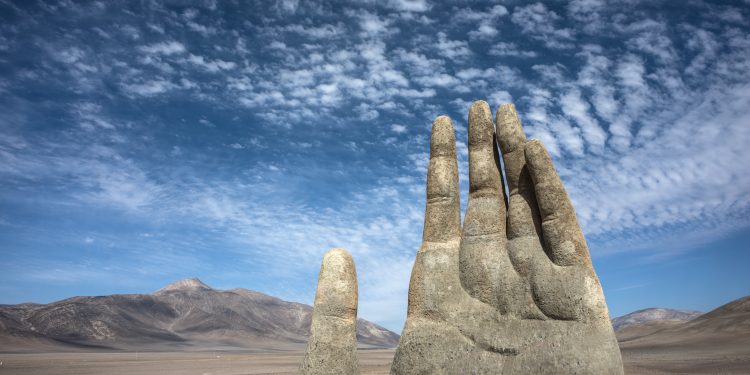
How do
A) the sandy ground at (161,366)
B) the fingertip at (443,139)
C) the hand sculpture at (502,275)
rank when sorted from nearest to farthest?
the hand sculpture at (502,275), the fingertip at (443,139), the sandy ground at (161,366)

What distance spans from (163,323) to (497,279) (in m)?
143

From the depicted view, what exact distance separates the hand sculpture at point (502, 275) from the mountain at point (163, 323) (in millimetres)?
100710

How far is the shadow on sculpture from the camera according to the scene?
11.8 meters

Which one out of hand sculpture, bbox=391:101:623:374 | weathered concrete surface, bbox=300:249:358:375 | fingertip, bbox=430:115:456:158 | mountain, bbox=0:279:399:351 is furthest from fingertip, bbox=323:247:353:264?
mountain, bbox=0:279:399:351

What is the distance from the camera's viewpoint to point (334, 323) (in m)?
13.6

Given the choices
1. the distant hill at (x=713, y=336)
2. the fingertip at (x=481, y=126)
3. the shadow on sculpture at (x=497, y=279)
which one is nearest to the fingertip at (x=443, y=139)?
the shadow on sculpture at (x=497, y=279)

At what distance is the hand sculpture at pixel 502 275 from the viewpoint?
11758mm

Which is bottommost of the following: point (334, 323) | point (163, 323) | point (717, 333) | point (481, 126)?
point (334, 323)

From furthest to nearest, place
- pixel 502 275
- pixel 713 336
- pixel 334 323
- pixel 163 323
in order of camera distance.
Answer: pixel 163 323
pixel 713 336
pixel 334 323
pixel 502 275

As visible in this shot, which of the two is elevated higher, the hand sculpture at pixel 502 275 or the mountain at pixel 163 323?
the mountain at pixel 163 323

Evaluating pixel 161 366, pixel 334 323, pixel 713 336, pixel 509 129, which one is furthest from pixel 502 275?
pixel 713 336

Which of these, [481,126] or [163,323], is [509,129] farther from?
[163,323]

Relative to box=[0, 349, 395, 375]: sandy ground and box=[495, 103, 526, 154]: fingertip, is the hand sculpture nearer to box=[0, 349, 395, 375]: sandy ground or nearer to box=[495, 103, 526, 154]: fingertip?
box=[495, 103, 526, 154]: fingertip

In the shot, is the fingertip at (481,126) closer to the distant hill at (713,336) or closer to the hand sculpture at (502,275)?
the hand sculpture at (502,275)
